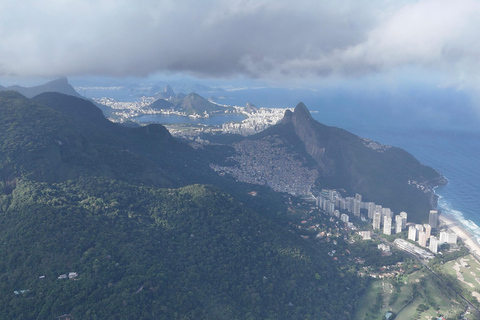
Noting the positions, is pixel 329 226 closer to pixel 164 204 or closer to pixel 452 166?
pixel 164 204

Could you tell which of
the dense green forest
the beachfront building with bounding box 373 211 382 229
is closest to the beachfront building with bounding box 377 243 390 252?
the beachfront building with bounding box 373 211 382 229

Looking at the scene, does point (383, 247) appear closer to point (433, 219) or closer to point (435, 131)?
point (433, 219)

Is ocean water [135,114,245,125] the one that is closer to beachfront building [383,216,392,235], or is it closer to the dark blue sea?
the dark blue sea

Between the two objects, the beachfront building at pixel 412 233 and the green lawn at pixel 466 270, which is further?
the beachfront building at pixel 412 233

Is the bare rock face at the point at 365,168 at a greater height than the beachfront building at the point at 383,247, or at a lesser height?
greater

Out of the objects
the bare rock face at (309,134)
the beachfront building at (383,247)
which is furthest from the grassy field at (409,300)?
the bare rock face at (309,134)

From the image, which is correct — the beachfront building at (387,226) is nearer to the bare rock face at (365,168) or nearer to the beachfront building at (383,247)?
the beachfront building at (383,247)

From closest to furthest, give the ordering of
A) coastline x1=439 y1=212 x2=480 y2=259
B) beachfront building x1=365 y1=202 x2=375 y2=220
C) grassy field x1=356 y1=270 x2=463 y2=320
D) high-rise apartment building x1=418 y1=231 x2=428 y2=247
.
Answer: grassy field x1=356 y1=270 x2=463 y2=320 < coastline x1=439 y1=212 x2=480 y2=259 < high-rise apartment building x1=418 y1=231 x2=428 y2=247 < beachfront building x1=365 y1=202 x2=375 y2=220

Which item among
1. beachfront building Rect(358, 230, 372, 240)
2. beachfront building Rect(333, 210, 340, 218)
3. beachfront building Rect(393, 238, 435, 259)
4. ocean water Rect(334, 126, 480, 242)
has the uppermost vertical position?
ocean water Rect(334, 126, 480, 242)
